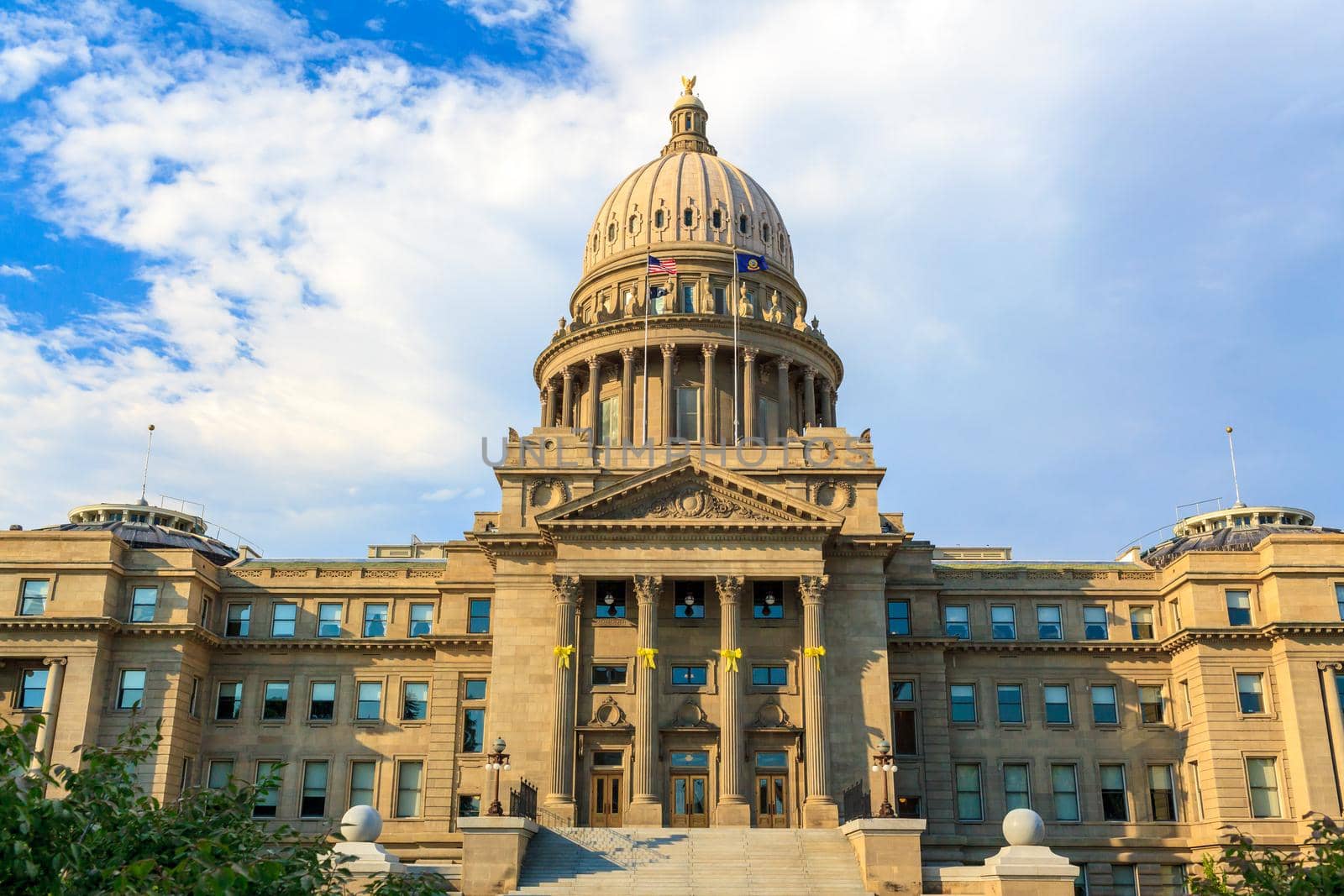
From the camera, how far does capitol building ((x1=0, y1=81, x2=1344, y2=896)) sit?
52500 millimetres

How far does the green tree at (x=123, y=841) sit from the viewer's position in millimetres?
13570

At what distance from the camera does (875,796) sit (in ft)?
169

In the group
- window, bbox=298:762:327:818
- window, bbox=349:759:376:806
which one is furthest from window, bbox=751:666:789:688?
window, bbox=298:762:327:818

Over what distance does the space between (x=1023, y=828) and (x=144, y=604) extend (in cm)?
4052

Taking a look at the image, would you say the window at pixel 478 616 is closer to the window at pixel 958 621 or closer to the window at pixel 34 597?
the window at pixel 34 597

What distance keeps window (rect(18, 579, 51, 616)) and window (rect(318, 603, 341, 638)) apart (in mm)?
12025

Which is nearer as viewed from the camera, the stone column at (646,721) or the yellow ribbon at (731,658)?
the stone column at (646,721)

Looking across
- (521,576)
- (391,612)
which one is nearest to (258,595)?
(391,612)

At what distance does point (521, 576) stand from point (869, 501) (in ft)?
50.3

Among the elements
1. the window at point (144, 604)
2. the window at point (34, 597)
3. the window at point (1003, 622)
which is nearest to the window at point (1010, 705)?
the window at point (1003, 622)

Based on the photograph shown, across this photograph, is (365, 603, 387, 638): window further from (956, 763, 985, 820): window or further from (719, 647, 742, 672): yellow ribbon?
(956, 763, 985, 820): window

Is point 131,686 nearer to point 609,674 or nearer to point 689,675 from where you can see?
point 609,674

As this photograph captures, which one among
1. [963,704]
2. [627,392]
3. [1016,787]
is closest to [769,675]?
[963,704]

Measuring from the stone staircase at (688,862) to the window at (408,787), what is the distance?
48.6 feet
